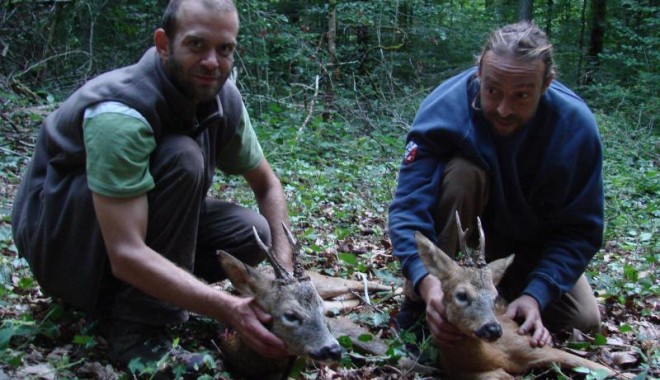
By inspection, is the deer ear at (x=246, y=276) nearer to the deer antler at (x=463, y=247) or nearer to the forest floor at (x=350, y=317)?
the forest floor at (x=350, y=317)

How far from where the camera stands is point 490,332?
114 inches

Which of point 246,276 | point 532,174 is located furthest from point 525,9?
point 246,276

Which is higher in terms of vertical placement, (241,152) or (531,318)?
(241,152)

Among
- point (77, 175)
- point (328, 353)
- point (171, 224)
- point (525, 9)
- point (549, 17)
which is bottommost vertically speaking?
point (549, 17)

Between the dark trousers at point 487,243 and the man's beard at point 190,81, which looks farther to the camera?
the dark trousers at point 487,243

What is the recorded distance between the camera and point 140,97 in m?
2.89

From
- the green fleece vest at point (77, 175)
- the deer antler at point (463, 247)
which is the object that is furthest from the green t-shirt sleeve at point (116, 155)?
the deer antler at point (463, 247)

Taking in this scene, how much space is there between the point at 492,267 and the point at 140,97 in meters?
1.64

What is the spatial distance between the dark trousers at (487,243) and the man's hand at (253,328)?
106 centimetres

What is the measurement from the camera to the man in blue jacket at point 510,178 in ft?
10.8

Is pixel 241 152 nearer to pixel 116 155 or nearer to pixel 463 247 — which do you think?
pixel 116 155

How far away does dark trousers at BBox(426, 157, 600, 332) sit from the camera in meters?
3.36

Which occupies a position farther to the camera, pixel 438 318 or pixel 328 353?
pixel 438 318

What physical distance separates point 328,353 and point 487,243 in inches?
53.9
